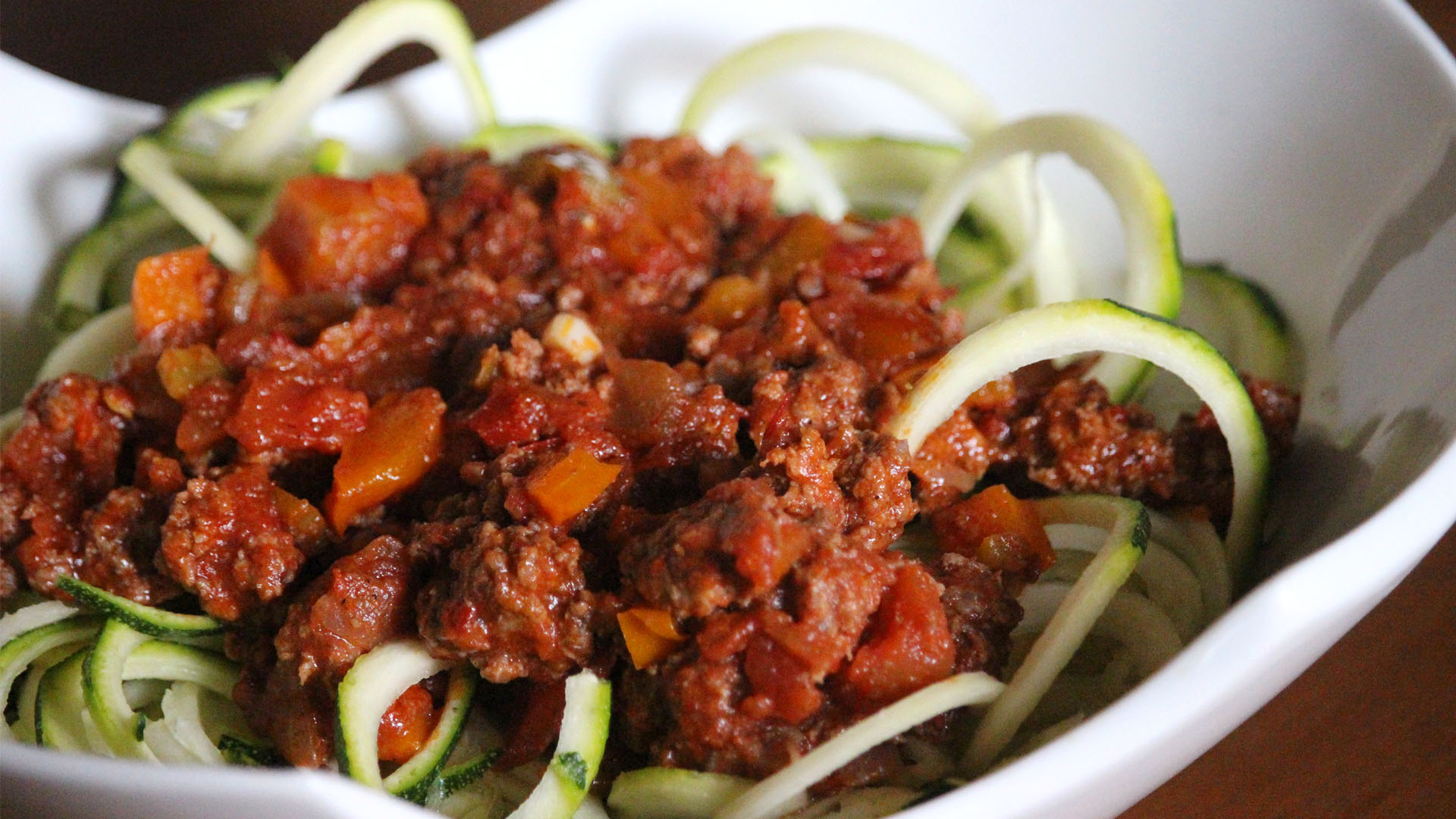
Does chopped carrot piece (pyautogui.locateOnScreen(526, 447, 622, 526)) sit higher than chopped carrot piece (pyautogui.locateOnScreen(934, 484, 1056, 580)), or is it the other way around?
chopped carrot piece (pyautogui.locateOnScreen(526, 447, 622, 526))

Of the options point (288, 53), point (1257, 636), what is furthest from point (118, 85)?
point (1257, 636)

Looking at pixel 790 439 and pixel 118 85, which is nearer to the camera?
pixel 790 439

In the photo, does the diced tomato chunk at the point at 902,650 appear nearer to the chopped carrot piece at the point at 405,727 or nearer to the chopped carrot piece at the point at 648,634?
the chopped carrot piece at the point at 648,634

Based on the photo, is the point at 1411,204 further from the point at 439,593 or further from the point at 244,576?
the point at 244,576

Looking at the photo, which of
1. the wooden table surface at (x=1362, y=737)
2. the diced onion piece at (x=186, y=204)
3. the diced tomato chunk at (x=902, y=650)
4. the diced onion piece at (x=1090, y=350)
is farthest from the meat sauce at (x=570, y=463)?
the wooden table surface at (x=1362, y=737)

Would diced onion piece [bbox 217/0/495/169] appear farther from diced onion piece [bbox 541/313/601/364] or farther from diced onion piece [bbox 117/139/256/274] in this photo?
diced onion piece [bbox 541/313/601/364]

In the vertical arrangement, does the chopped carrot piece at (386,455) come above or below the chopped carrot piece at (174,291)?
below

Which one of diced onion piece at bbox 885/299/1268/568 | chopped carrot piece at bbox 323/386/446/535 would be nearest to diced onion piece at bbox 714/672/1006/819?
diced onion piece at bbox 885/299/1268/568
